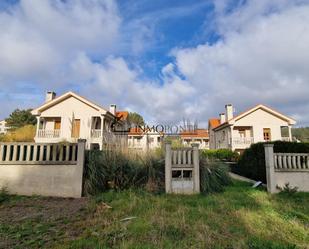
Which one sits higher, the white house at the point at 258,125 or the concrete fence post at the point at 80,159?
the white house at the point at 258,125

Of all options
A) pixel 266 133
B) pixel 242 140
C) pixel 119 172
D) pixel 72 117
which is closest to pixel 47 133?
pixel 72 117

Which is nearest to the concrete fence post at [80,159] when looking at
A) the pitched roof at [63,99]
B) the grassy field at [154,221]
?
the grassy field at [154,221]

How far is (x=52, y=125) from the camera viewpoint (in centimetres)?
2534

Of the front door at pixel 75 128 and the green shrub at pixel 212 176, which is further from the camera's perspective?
the front door at pixel 75 128

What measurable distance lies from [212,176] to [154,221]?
3834 mm

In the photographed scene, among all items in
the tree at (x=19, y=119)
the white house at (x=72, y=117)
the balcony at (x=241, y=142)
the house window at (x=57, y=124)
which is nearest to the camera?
the white house at (x=72, y=117)

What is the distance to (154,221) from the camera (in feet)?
14.8

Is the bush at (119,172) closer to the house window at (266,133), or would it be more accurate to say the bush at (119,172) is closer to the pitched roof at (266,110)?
the pitched roof at (266,110)

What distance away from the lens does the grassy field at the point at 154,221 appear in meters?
3.57

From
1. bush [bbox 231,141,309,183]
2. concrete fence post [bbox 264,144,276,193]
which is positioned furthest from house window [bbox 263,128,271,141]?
concrete fence post [bbox 264,144,276,193]

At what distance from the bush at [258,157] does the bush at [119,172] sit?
495 cm

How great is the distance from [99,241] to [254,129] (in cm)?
2715

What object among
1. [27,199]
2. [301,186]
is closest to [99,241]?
[27,199]

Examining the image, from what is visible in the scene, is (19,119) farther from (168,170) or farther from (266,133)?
(168,170)
